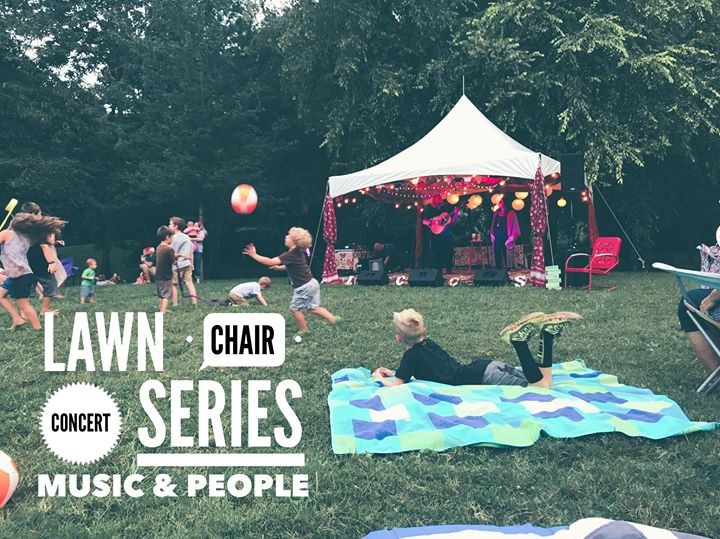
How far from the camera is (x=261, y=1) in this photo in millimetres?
22391

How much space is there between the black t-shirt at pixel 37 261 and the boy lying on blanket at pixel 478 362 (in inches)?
237

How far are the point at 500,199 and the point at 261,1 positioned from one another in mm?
12203

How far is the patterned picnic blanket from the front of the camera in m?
3.55

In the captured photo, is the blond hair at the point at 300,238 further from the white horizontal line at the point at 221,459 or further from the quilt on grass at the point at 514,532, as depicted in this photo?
the quilt on grass at the point at 514,532

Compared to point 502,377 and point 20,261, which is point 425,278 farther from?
point 502,377

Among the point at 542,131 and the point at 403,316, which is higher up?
the point at 542,131

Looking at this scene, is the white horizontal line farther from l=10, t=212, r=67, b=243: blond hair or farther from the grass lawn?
l=10, t=212, r=67, b=243: blond hair

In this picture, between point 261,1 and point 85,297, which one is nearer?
point 85,297

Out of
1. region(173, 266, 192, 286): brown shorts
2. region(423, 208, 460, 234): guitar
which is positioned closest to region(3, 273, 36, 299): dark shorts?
region(173, 266, 192, 286): brown shorts

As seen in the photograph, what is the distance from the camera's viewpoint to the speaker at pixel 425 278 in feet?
46.6

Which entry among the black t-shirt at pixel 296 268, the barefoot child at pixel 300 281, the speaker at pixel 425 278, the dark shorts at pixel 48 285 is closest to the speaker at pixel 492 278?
the speaker at pixel 425 278

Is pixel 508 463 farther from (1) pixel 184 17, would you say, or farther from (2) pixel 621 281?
(1) pixel 184 17

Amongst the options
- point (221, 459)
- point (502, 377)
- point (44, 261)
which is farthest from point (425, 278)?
point (221, 459)

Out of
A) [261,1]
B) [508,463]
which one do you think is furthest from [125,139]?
[508,463]
